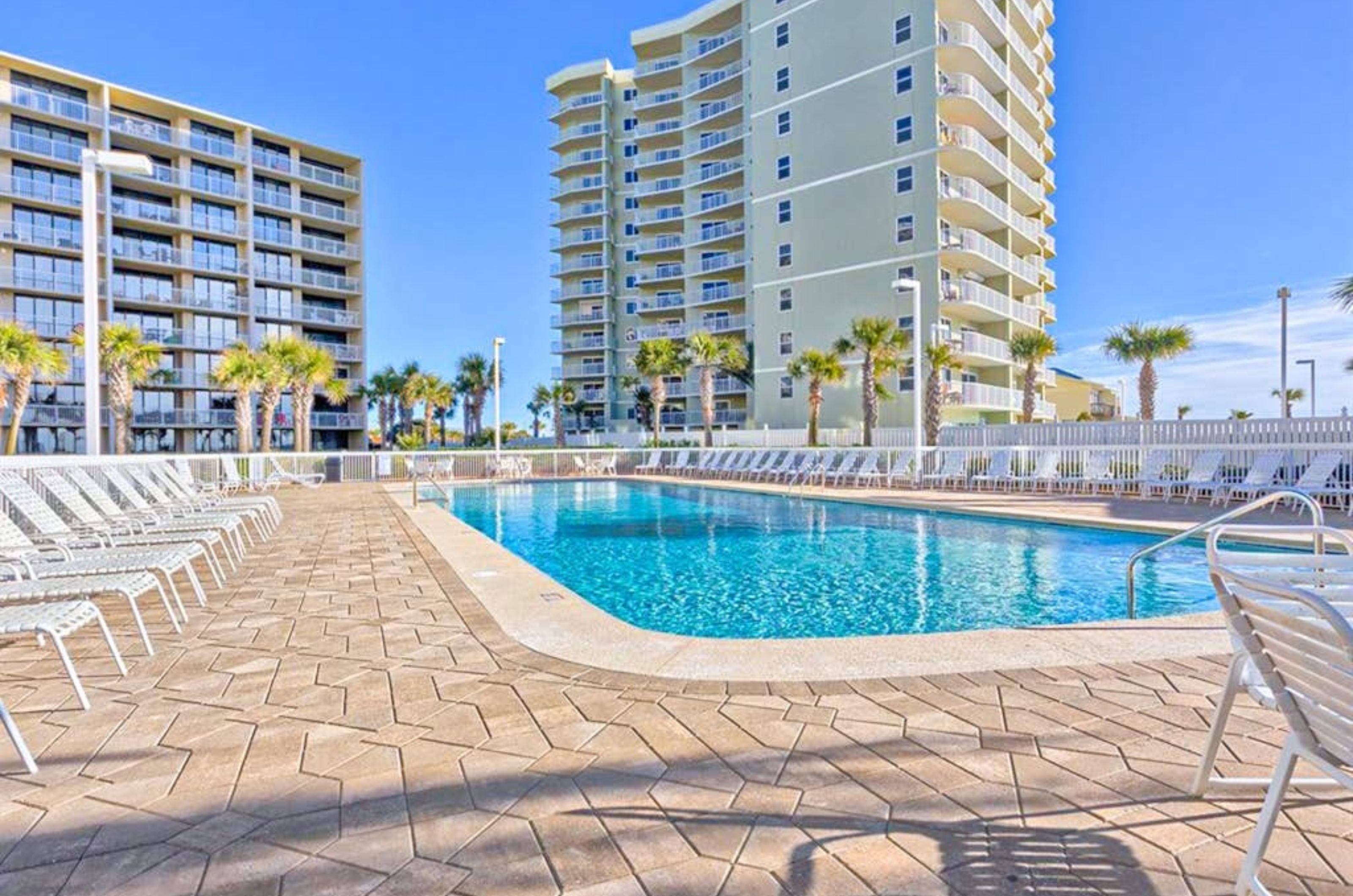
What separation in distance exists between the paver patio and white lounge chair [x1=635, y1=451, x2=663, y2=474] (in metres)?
20.0

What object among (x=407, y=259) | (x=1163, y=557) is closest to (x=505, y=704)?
(x=1163, y=557)

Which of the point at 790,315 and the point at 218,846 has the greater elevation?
the point at 790,315

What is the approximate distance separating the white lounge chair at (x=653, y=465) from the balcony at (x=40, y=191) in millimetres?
27163

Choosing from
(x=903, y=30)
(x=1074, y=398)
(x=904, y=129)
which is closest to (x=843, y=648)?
(x=904, y=129)

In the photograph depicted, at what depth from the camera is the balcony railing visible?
28.6 meters

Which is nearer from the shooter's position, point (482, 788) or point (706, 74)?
point (482, 788)

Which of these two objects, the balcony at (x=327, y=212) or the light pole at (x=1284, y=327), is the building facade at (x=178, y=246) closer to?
the balcony at (x=327, y=212)

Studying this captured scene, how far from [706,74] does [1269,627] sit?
42368mm

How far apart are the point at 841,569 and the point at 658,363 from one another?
22.9m

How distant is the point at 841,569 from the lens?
299 inches

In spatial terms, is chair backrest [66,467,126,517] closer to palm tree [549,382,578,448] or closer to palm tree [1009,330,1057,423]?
palm tree [1009,330,1057,423]

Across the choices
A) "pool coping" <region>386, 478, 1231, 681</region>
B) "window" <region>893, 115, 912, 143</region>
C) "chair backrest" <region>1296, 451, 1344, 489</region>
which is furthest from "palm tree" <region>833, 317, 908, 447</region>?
"pool coping" <region>386, 478, 1231, 681</region>

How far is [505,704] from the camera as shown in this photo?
2982 mm

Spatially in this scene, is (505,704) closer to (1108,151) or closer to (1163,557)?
(1163,557)
